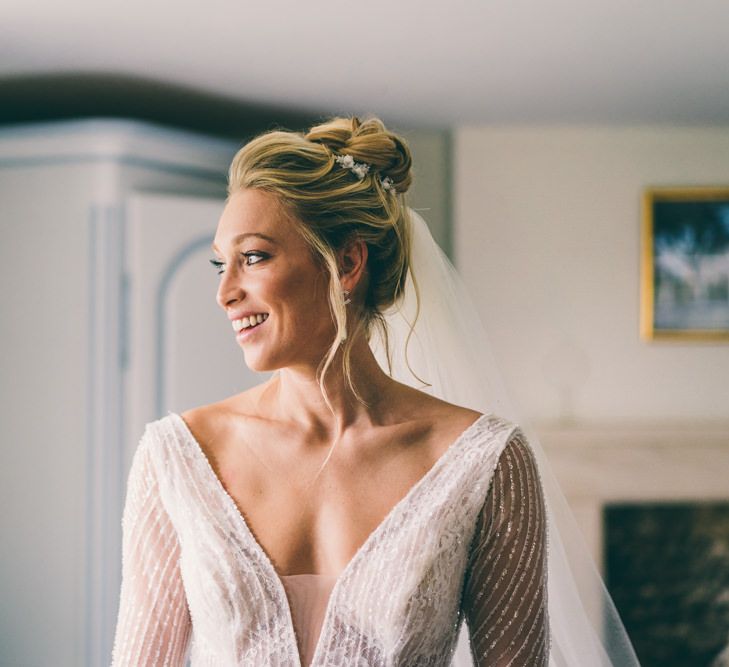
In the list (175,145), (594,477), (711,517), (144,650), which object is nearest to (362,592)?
(144,650)

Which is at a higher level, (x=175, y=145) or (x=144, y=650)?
(x=175, y=145)

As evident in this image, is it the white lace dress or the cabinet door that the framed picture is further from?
the white lace dress

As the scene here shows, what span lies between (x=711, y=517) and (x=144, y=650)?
3535 mm

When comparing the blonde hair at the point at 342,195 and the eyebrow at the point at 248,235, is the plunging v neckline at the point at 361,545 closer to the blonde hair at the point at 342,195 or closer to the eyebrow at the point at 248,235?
the blonde hair at the point at 342,195

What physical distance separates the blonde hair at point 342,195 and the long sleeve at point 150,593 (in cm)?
29

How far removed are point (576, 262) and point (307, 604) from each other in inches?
124

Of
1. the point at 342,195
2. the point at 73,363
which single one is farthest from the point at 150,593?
the point at 73,363

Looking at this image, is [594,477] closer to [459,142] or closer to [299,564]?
[459,142]

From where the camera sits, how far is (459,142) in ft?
13.4

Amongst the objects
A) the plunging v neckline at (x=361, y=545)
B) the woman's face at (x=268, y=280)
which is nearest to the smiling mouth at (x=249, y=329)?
the woman's face at (x=268, y=280)

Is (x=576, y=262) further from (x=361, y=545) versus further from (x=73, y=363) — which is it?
(x=361, y=545)

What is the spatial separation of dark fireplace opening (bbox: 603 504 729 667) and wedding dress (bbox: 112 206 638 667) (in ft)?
10.3

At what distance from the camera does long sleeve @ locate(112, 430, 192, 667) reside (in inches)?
46.7

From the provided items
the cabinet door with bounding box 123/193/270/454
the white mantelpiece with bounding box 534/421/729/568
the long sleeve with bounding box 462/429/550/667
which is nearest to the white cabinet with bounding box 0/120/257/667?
the cabinet door with bounding box 123/193/270/454
